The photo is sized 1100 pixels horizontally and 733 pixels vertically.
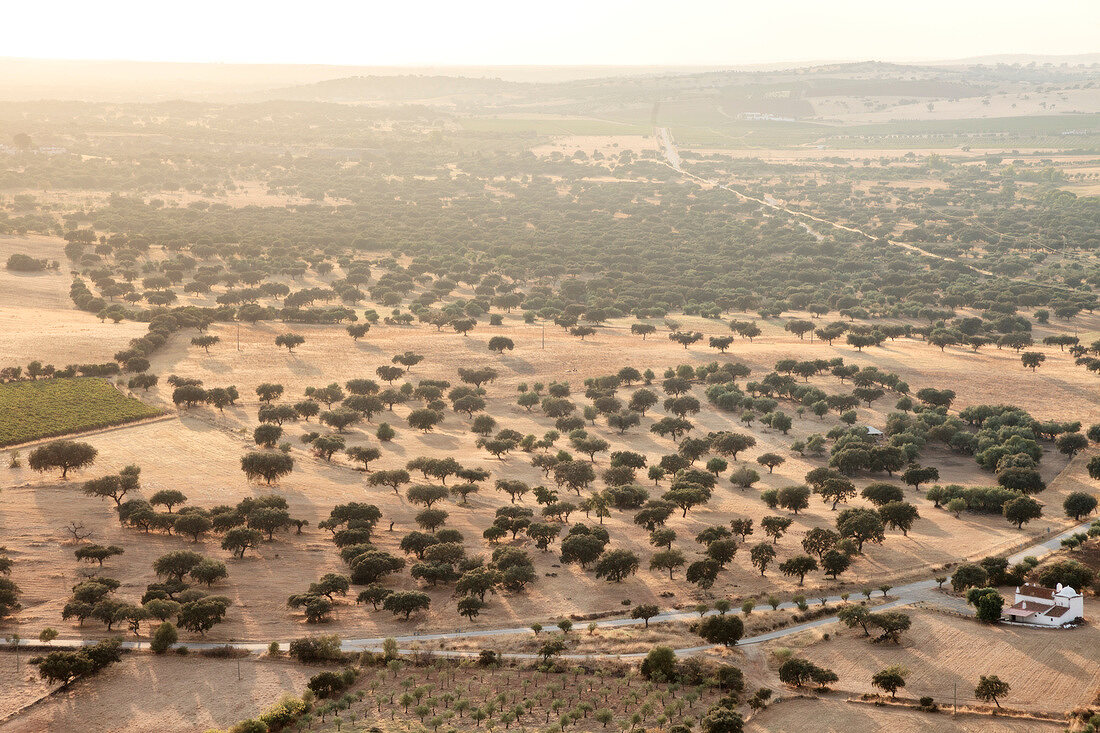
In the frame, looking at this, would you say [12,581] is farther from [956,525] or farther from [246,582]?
[956,525]

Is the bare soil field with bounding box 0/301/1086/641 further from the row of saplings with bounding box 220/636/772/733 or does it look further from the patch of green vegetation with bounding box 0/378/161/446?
the row of saplings with bounding box 220/636/772/733

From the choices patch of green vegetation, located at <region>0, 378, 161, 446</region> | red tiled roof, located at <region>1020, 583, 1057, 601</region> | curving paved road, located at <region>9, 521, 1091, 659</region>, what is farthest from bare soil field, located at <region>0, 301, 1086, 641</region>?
red tiled roof, located at <region>1020, 583, 1057, 601</region>

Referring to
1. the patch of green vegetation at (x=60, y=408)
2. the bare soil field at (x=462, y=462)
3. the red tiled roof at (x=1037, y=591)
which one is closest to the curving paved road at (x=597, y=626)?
the bare soil field at (x=462, y=462)

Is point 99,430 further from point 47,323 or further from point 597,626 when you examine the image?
point 597,626

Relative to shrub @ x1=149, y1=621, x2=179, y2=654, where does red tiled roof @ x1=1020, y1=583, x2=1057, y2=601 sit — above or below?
above

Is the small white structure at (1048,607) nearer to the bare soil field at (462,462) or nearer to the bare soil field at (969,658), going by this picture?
the bare soil field at (969,658)
